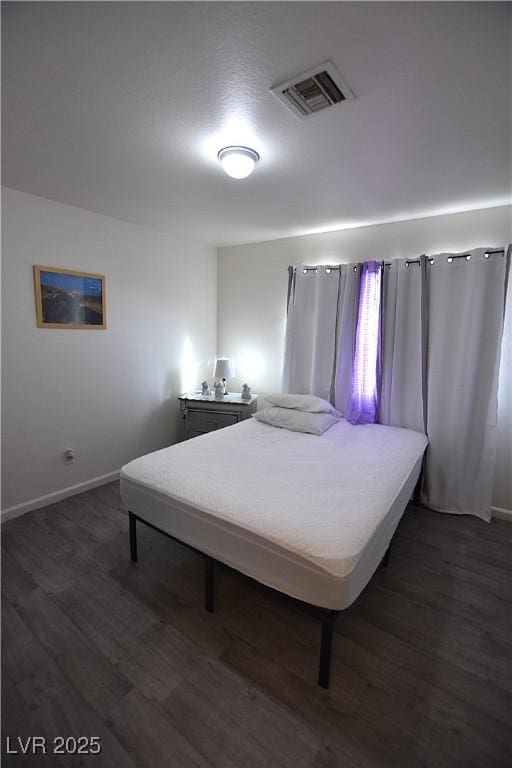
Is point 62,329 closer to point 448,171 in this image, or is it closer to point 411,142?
point 411,142

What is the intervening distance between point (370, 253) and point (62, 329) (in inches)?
113

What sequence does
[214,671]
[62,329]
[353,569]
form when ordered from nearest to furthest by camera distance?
[353,569]
[214,671]
[62,329]

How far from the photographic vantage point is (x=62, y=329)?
2775 millimetres

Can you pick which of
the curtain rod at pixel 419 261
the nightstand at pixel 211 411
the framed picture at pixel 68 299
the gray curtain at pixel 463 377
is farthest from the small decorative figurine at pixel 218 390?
the gray curtain at pixel 463 377

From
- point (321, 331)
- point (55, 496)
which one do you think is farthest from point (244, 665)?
point (321, 331)

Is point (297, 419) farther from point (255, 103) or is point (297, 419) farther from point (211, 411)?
point (255, 103)

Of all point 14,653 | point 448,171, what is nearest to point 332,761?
point 14,653

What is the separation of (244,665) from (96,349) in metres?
2.64

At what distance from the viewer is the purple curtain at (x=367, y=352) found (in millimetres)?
3055

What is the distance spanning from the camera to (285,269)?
3.64m

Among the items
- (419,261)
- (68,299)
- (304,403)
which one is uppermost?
(419,261)

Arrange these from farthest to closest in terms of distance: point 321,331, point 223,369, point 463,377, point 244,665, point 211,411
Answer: point 223,369, point 211,411, point 321,331, point 463,377, point 244,665

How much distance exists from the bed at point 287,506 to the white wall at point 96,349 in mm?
1203

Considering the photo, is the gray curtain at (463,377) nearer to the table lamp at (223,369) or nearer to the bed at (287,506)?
the bed at (287,506)
